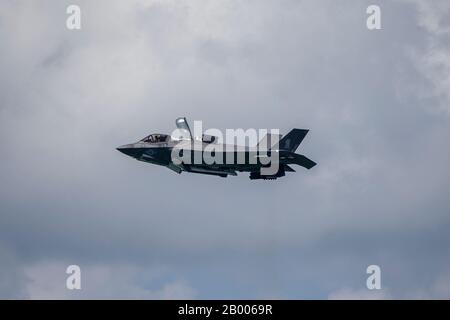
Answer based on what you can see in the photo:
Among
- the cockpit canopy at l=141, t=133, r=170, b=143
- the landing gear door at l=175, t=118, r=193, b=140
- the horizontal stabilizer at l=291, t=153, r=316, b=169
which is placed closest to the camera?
the horizontal stabilizer at l=291, t=153, r=316, b=169

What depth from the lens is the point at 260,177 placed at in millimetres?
155500

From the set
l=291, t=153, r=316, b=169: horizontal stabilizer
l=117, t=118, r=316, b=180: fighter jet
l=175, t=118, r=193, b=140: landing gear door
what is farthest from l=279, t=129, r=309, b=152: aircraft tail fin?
l=175, t=118, r=193, b=140: landing gear door

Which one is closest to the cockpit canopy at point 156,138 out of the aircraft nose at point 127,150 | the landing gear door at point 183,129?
the landing gear door at point 183,129

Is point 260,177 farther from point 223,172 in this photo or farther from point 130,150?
point 130,150

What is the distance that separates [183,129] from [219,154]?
9912 mm

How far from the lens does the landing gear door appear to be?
520 feet

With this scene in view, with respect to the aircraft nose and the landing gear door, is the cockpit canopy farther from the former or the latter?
the aircraft nose

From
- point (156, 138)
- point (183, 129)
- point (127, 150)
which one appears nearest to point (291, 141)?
point (183, 129)

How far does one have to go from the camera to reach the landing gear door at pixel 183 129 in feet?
520

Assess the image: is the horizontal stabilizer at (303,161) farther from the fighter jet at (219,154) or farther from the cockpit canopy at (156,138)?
the cockpit canopy at (156,138)

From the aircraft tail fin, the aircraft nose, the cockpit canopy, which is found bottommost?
the aircraft tail fin

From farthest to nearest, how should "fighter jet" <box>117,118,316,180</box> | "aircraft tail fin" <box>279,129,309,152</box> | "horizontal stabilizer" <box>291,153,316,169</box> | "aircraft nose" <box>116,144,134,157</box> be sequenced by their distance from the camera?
"aircraft nose" <box>116,144,134,157</box>, "aircraft tail fin" <box>279,129,309,152</box>, "fighter jet" <box>117,118,316,180</box>, "horizontal stabilizer" <box>291,153,316,169</box>

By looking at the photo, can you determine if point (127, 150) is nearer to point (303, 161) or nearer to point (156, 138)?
point (156, 138)
